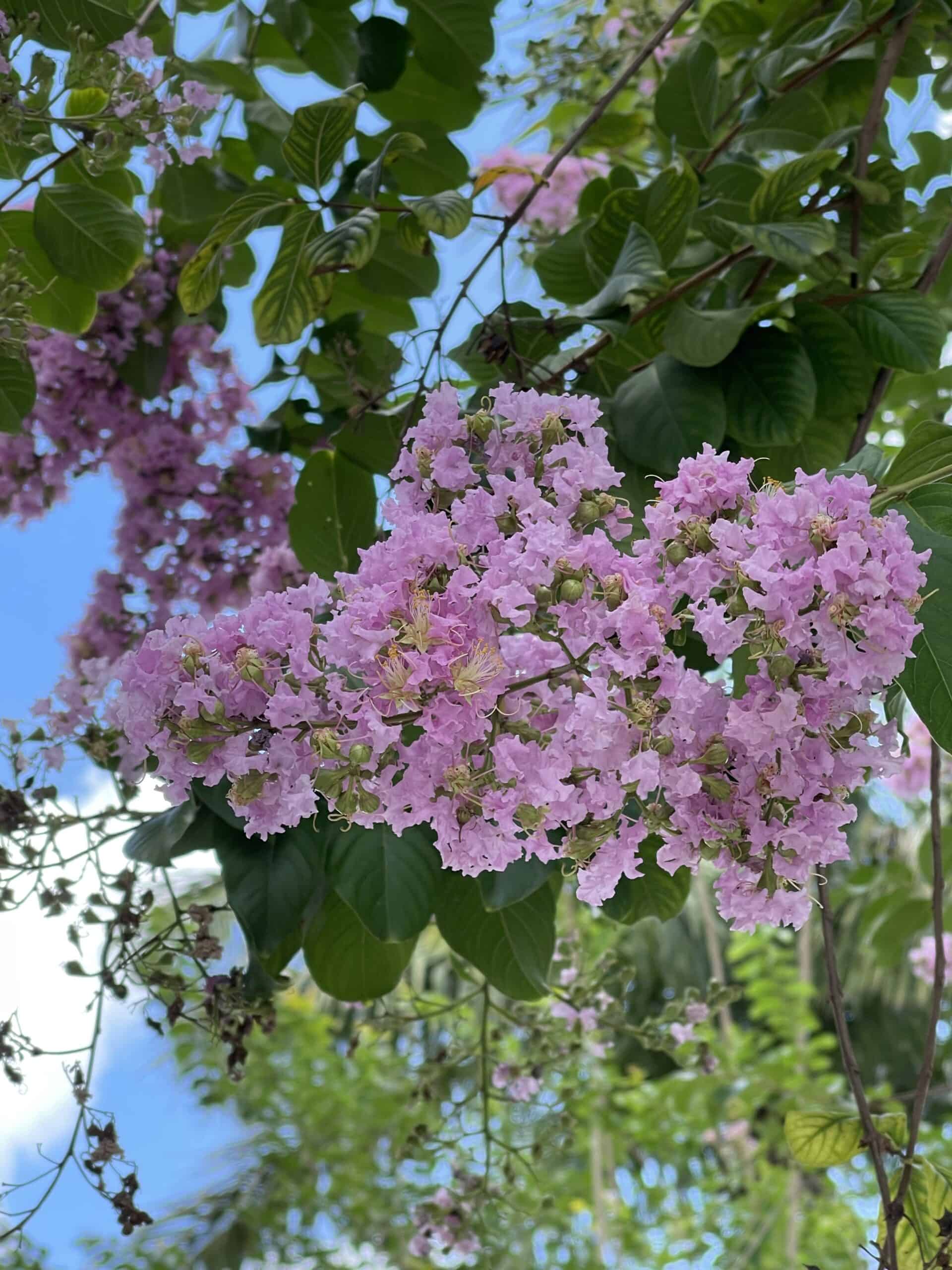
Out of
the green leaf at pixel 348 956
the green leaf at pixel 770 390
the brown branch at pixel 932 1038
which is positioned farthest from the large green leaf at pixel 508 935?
the green leaf at pixel 770 390

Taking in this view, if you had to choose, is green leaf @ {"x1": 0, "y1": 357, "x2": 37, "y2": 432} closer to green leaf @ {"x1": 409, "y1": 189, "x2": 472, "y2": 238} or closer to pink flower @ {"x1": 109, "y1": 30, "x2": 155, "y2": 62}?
pink flower @ {"x1": 109, "y1": 30, "x2": 155, "y2": 62}

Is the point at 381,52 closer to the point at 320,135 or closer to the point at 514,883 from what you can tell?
the point at 320,135

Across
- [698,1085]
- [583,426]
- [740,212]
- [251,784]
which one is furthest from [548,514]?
[698,1085]

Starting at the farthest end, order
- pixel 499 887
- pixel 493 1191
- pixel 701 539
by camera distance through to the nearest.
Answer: pixel 493 1191
pixel 499 887
pixel 701 539

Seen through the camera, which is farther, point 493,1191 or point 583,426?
point 493,1191

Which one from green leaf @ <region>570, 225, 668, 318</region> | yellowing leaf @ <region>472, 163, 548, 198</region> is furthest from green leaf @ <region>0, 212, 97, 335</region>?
green leaf @ <region>570, 225, 668, 318</region>

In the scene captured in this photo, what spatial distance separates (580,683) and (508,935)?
17.1 inches

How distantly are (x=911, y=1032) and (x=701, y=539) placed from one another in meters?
8.88

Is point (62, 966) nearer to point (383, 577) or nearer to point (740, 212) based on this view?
point (383, 577)

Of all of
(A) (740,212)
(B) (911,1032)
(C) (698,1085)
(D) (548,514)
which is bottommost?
(D) (548,514)

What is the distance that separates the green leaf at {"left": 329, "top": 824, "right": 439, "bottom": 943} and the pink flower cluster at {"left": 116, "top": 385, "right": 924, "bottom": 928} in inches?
9.7

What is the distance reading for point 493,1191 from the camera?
1348 millimetres

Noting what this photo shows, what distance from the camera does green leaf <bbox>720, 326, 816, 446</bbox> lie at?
0.96m

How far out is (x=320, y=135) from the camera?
92cm
